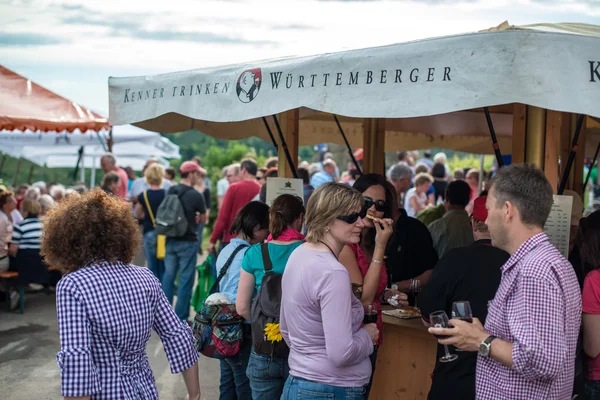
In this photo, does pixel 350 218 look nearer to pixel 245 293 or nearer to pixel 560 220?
pixel 245 293

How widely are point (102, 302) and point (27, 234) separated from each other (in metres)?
7.35

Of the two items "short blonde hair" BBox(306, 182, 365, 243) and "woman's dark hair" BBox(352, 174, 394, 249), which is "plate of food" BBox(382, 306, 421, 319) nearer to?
"woman's dark hair" BBox(352, 174, 394, 249)

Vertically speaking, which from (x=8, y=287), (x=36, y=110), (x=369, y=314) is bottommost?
(x=8, y=287)

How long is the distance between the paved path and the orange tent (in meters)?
2.44

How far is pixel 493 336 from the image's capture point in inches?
100

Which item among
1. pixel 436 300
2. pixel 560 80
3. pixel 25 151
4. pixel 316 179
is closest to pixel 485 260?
pixel 436 300

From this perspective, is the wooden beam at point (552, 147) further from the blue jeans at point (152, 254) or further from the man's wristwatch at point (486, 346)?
the blue jeans at point (152, 254)

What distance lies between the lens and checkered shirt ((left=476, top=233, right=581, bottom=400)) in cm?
238

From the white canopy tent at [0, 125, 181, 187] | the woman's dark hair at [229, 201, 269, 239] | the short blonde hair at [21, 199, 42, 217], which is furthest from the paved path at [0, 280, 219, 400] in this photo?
the white canopy tent at [0, 125, 181, 187]

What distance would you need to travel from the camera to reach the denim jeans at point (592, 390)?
128 inches

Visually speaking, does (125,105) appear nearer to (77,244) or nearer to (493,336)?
(77,244)

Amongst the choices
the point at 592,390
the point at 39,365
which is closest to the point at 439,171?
the point at 39,365

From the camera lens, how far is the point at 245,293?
4.05m

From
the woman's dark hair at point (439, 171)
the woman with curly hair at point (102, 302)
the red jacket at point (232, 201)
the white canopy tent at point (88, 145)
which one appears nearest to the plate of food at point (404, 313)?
the woman with curly hair at point (102, 302)
